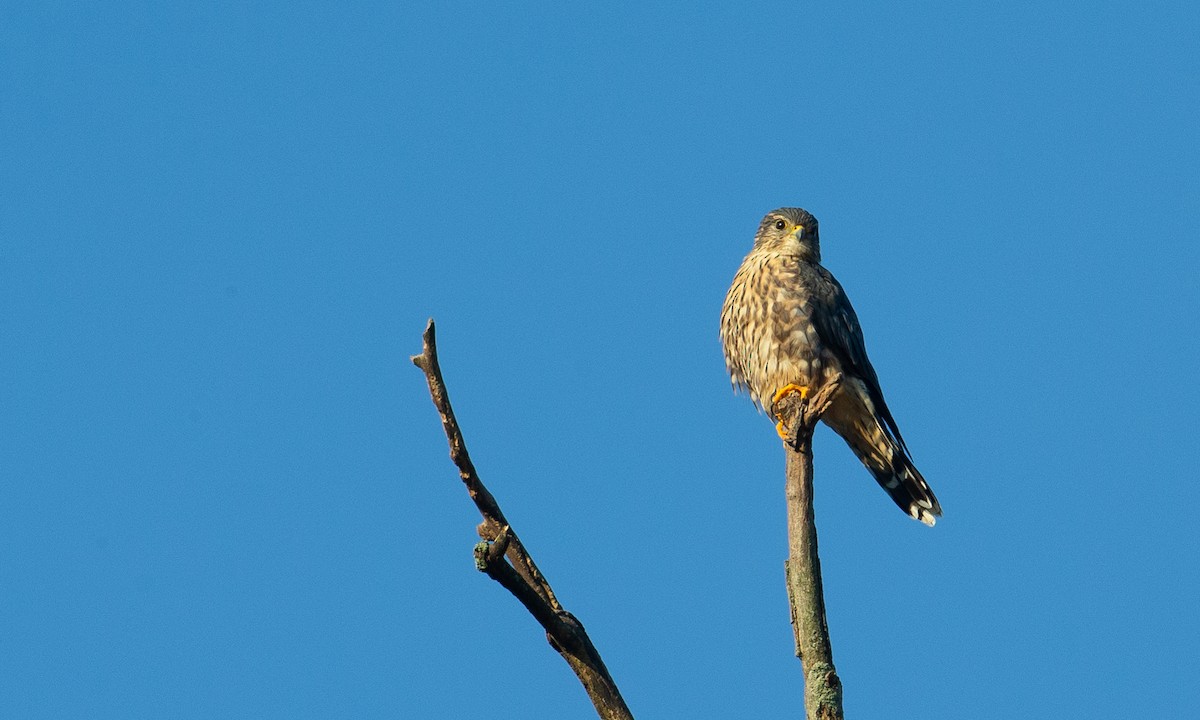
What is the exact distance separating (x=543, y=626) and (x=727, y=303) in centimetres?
377

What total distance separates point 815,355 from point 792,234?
3.19 ft

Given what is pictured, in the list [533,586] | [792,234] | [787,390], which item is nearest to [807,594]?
[533,586]

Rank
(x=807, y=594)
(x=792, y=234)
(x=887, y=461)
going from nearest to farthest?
1. (x=807, y=594)
2. (x=887, y=461)
3. (x=792, y=234)

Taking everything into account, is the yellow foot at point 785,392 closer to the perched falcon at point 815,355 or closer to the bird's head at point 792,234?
the perched falcon at point 815,355

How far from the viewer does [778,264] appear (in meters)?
7.12

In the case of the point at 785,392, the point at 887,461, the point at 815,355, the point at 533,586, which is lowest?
the point at 533,586

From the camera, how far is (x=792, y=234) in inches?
292

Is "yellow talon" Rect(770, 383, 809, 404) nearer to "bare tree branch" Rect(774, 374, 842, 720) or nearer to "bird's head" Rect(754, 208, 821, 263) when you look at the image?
"bird's head" Rect(754, 208, 821, 263)

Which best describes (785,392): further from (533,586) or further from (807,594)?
(533,586)

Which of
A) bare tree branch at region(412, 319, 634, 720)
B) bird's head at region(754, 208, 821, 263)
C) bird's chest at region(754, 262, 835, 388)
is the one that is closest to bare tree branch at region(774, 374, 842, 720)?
bare tree branch at region(412, 319, 634, 720)

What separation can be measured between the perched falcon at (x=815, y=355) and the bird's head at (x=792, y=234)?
152 mm

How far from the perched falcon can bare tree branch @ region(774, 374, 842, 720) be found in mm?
2284

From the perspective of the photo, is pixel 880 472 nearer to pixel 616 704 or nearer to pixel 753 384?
pixel 753 384

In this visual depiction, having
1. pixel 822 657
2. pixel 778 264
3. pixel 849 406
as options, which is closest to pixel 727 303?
pixel 778 264
